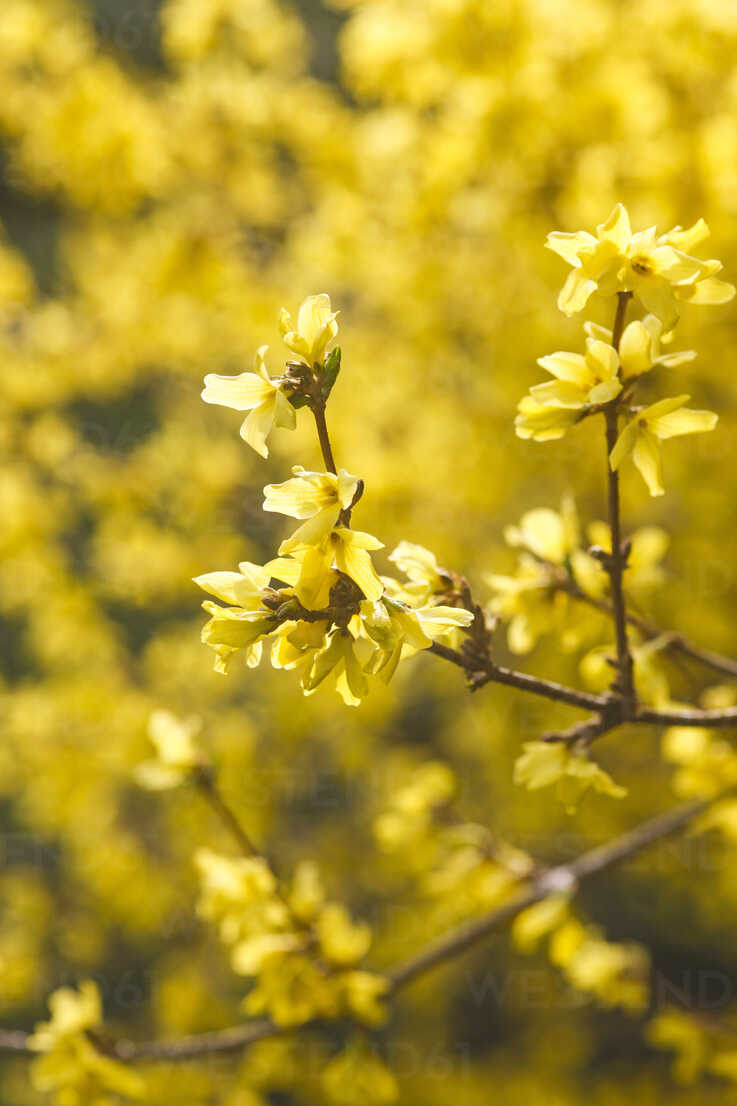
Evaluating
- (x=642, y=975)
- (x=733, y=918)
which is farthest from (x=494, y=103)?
(x=733, y=918)

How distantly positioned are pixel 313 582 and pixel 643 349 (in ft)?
1.29

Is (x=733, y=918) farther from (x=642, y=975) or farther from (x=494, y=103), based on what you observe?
(x=494, y=103)

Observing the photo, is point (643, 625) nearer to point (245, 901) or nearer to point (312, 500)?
point (312, 500)

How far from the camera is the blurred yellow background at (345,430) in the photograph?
219 cm

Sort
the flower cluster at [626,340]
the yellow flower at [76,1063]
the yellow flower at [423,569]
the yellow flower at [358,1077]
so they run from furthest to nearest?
the yellow flower at [358,1077] < the yellow flower at [76,1063] < the yellow flower at [423,569] < the flower cluster at [626,340]

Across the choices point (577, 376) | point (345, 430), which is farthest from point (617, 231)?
point (345, 430)

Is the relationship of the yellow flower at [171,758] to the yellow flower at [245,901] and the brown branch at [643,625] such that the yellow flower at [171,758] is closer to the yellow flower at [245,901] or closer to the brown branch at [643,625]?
the yellow flower at [245,901]

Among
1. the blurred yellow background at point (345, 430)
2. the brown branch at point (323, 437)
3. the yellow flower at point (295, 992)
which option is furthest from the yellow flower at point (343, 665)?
the blurred yellow background at point (345, 430)

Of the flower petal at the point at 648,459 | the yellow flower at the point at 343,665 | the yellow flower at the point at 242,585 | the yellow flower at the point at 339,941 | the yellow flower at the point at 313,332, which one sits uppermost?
the yellow flower at the point at 313,332

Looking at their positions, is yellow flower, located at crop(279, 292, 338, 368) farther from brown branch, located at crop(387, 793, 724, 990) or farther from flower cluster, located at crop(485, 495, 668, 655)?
A: brown branch, located at crop(387, 793, 724, 990)

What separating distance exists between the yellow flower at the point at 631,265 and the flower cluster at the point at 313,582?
244mm

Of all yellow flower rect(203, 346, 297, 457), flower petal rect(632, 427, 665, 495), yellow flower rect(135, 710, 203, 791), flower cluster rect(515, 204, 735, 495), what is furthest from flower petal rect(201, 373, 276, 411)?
yellow flower rect(135, 710, 203, 791)

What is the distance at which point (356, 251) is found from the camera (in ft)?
8.57

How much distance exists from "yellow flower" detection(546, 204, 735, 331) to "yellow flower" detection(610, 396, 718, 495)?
0.08 metres
